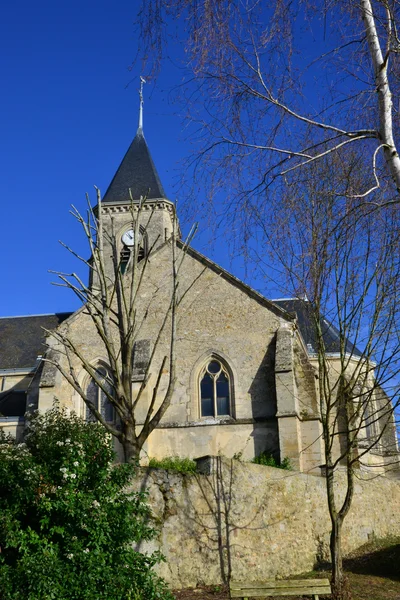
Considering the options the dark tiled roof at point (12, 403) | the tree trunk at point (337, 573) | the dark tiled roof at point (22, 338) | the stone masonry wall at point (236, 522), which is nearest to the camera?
the tree trunk at point (337, 573)

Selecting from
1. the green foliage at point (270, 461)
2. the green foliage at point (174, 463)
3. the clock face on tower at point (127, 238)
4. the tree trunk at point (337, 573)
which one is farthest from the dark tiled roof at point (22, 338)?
the tree trunk at point (337, 573)

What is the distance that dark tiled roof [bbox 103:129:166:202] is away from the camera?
34.6 meters

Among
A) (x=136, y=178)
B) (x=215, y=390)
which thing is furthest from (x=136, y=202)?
(x=215, y=390)

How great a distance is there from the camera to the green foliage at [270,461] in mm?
16970

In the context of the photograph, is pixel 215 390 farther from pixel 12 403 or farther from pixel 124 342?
pixel 12 403

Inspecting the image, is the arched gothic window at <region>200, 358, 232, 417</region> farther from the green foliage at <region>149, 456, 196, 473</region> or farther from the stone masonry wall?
the stone masonry wall

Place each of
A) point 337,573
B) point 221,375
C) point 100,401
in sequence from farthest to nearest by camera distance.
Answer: point 100,401 < point 221,375 < point 337,573

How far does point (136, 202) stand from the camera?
33.2 metres

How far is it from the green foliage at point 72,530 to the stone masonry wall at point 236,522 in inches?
69.0

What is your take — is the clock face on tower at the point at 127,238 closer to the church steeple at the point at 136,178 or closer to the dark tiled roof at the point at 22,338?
the church steeple at the point at 136,178

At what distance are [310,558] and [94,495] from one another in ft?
17.4

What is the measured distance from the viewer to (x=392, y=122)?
22.0ft

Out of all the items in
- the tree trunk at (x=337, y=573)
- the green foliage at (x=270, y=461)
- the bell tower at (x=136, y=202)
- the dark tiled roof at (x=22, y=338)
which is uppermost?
the bell tower at (x=136, y=202)

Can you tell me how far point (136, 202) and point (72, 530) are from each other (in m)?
25.8
